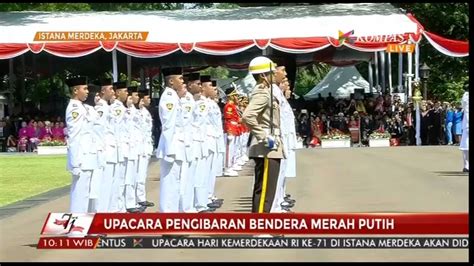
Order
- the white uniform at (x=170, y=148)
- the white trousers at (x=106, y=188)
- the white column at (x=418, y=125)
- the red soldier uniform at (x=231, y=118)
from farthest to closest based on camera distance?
the white column at (x=418, y=125) < the red soldier uniform at (x=231, y=118) < the white trousers at (x=106, y=188) < the white uniform at (x=170, y=148)

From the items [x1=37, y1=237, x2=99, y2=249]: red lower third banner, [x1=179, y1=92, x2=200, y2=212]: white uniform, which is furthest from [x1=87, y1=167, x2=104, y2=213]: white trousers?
[x1=37, y1=237, x2=99, y2=249]: red lower third banner

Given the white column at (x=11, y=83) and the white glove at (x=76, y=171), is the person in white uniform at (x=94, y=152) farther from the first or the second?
the white column at (x=11, y=83)

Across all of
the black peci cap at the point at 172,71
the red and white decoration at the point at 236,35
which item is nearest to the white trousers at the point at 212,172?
the black peci cap at the point at 172,71

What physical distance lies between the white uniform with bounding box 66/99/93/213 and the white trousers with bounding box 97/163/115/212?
0.68 metres

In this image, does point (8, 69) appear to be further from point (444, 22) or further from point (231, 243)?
point (231, 243)

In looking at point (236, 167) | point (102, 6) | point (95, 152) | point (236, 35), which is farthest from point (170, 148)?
point (102, 6)

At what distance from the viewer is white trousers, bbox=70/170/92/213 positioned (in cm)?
1155

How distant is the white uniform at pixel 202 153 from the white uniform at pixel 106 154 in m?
1.01

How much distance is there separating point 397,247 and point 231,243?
5.20ft

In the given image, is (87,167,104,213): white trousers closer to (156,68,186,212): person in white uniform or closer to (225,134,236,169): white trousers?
(156,68,186,212): person in white uniform

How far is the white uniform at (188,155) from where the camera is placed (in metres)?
12.3

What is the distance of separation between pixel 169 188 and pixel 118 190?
1456 millimetres

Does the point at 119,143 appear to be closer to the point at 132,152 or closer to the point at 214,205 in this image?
the point at 132,152

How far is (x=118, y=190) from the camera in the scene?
1329 centimetres
